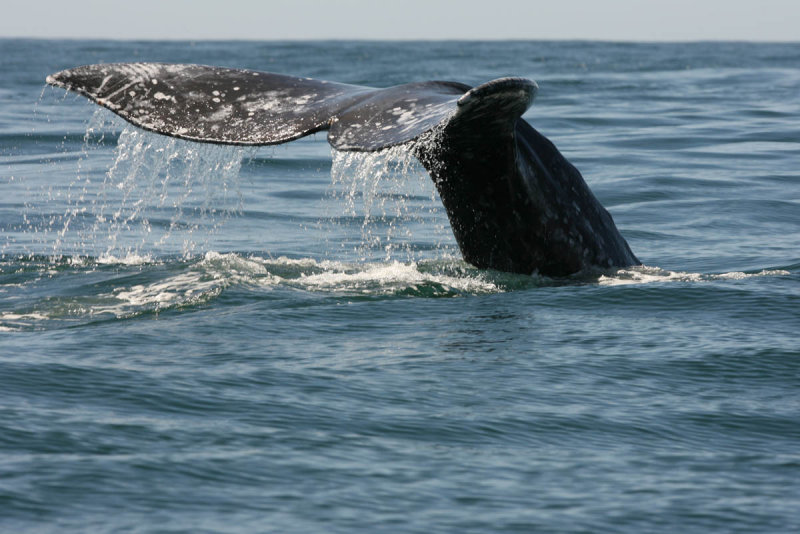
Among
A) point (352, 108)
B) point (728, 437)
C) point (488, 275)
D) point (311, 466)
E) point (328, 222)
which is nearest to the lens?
point (311, 466)

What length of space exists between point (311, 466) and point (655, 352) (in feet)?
7.24

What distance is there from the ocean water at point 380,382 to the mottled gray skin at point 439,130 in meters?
0.17

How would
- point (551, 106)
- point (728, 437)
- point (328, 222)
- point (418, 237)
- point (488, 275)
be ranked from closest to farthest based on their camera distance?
1. point (728, 437)
2. point (488, 275)
3. point (418, 237)
4. point (328, 222)
5. point (551, 106)

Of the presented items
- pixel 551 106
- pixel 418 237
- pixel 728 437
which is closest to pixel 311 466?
pixel 728 437

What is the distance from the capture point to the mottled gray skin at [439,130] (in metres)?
4.89

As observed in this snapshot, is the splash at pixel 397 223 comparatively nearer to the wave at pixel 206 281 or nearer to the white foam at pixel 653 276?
the wave at pixel 206 281

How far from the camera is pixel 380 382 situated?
4820mm

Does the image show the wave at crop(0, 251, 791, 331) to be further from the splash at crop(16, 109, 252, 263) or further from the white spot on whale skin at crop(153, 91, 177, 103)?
the white spot on whale skin at crop(153, 91, 177, 103)

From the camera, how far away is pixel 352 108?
16.9ft

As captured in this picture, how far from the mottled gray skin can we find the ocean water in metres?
0.17

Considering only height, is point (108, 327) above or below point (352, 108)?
below

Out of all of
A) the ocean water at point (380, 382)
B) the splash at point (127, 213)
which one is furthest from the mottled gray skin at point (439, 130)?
the splash at point (127, 213)

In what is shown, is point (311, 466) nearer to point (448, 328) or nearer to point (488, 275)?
point (448, 328)

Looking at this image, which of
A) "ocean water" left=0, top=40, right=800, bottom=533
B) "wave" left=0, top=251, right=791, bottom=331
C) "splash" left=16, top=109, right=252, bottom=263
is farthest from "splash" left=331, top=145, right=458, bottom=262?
"splash" left=16, top=109, right=252, bottom=263
